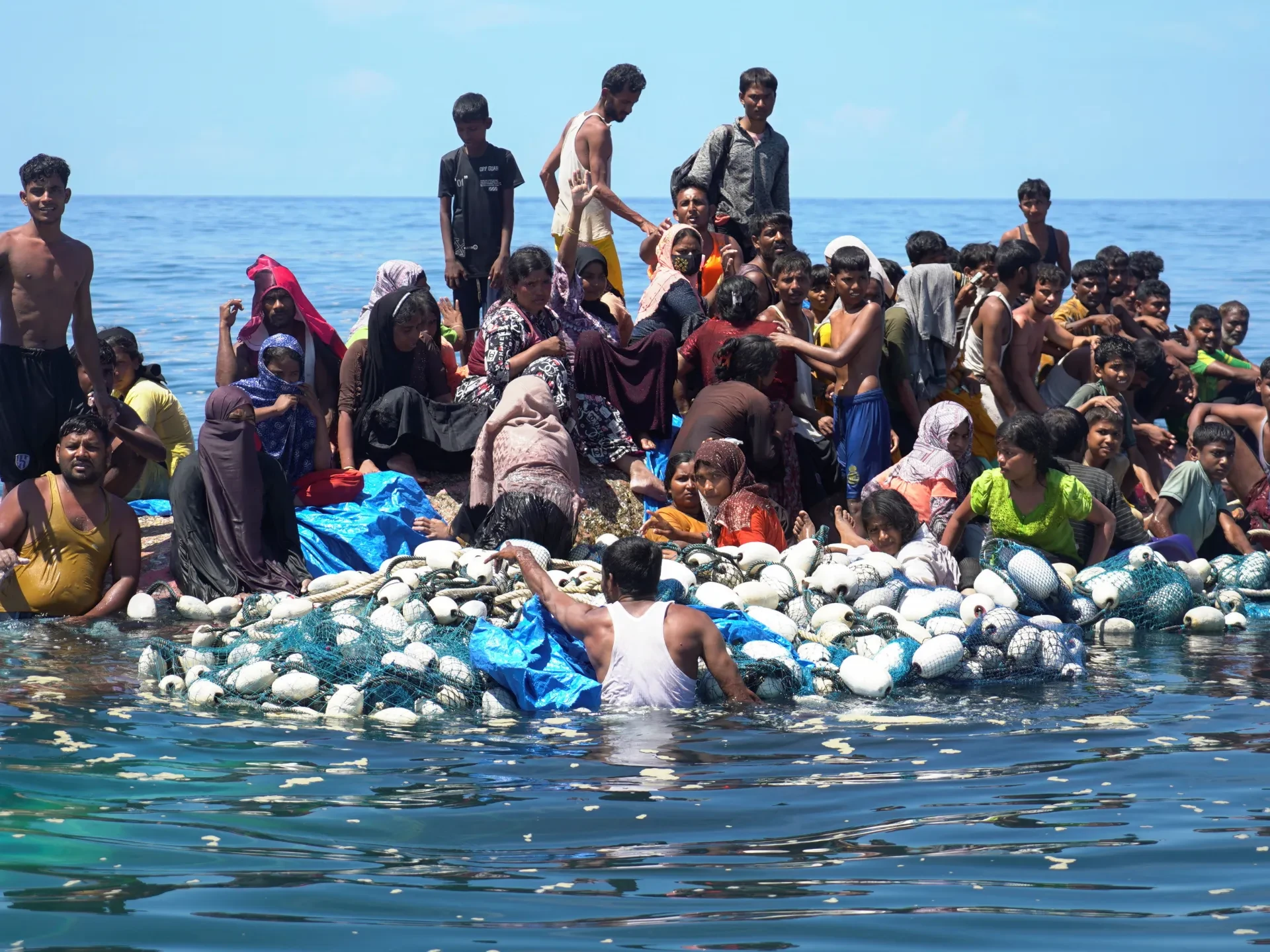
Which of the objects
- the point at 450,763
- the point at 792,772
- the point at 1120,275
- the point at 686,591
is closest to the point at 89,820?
the point at 450,763

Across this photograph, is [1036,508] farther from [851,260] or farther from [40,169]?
[40,169]

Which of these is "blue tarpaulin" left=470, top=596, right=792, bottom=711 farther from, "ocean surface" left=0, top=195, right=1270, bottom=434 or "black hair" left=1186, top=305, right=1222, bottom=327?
"ocean surface" left=0, top=195, right=1270, bottom=434

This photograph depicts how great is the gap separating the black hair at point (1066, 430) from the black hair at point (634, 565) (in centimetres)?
349

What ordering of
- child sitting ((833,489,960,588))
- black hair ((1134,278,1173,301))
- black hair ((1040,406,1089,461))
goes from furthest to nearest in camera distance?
black hair ((1134,278,1173,301)) → black hair ((1040,406,1089,461)) → child sitting ((833,489,960,588))

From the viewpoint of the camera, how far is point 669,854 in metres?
5.74

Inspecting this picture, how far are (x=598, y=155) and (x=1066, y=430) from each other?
159 inches

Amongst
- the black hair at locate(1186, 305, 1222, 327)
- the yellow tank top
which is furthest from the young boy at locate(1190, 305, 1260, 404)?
the yellow tank top

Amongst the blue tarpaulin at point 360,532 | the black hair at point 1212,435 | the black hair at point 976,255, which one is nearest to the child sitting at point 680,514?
the blue tarpaulin at point 360,532

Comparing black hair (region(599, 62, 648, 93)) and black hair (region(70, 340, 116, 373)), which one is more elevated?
black hair (region(599, 62, 648, 93))

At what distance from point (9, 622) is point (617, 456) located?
395cm

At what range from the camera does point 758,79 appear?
12.3 metres

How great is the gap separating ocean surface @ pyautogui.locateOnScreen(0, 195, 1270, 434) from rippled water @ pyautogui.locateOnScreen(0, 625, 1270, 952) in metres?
12.3

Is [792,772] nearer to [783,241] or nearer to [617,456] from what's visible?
[617,456]

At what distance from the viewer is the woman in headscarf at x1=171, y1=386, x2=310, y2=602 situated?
31.5 ft
